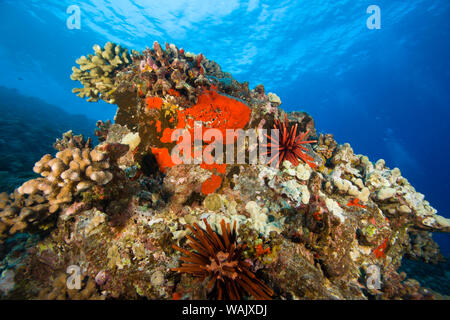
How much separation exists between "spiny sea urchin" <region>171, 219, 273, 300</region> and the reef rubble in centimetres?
2

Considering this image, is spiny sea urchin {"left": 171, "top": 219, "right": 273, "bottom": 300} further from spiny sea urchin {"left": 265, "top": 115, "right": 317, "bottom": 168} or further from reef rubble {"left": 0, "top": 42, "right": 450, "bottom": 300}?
spiny sea urchin {"left": 265, "top": 115, "right": 317, "bottom": 168}

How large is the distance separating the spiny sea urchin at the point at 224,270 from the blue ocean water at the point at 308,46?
36.1 metres

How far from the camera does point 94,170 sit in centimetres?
307

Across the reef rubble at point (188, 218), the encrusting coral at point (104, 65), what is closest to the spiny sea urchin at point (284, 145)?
the reef rubble at point (188, 218)

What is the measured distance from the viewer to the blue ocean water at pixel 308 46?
29266mm

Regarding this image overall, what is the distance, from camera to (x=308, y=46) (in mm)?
40031

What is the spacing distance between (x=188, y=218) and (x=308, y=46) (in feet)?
166

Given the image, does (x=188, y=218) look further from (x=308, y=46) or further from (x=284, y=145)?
(x=308, y=46)

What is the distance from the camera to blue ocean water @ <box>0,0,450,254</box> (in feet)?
96.0

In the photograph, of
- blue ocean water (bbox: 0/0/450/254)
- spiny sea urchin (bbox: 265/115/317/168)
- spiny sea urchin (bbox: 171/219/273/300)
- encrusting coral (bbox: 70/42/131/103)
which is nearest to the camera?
spiny sea urchin (bbox: 171/219/273/300)

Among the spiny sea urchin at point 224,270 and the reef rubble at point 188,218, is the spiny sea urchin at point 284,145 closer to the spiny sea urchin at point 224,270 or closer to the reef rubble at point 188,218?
the reef rubble at point 188,218

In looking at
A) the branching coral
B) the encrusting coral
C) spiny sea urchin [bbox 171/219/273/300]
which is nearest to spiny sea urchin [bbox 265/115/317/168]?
spiny sea urchin [bbox 171/219/273/300]

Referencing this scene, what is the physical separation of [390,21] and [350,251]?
4938cm
